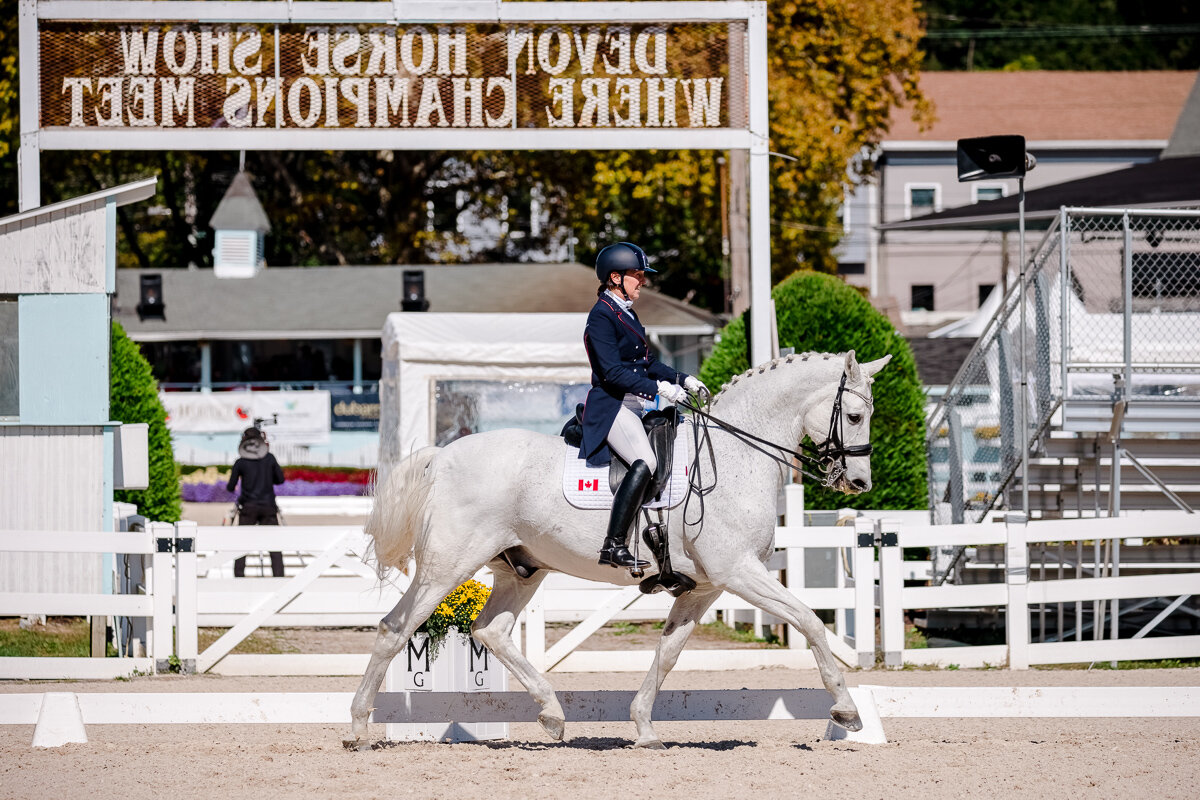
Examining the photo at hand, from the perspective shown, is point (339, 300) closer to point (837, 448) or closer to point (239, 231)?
point (239, 231)

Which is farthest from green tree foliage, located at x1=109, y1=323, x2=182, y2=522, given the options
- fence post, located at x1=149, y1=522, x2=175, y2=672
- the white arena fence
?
fence post, located at x1=149, y1=522, x2=175, y2=672

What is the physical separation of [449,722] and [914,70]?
87.3 ft

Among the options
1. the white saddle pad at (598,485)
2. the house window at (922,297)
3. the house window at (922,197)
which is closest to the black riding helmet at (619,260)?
the white saddle pad at (598,485)

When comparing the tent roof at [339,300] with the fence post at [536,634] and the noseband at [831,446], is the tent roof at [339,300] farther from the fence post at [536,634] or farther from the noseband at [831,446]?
the noseband at [831,446]

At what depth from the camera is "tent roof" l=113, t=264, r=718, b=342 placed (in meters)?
32.6

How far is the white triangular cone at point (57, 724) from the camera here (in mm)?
7387

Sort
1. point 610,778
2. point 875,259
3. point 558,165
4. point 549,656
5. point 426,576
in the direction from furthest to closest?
point 875,259 < point 558,165 < point 549,656 < point 426,576 < point 610,778

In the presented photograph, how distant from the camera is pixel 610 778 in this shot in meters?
6.61

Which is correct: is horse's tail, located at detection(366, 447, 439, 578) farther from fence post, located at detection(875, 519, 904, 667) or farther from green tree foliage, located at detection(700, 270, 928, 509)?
green tree foliage, located at detection(700, 270, 928, 509)

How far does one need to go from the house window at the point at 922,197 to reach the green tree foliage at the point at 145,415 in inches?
1605

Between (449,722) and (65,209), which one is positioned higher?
(65,209)

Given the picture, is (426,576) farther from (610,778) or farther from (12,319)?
(12,319)

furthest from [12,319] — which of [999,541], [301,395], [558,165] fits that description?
[558,165]

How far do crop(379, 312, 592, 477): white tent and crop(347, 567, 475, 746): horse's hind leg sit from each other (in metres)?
11.2
